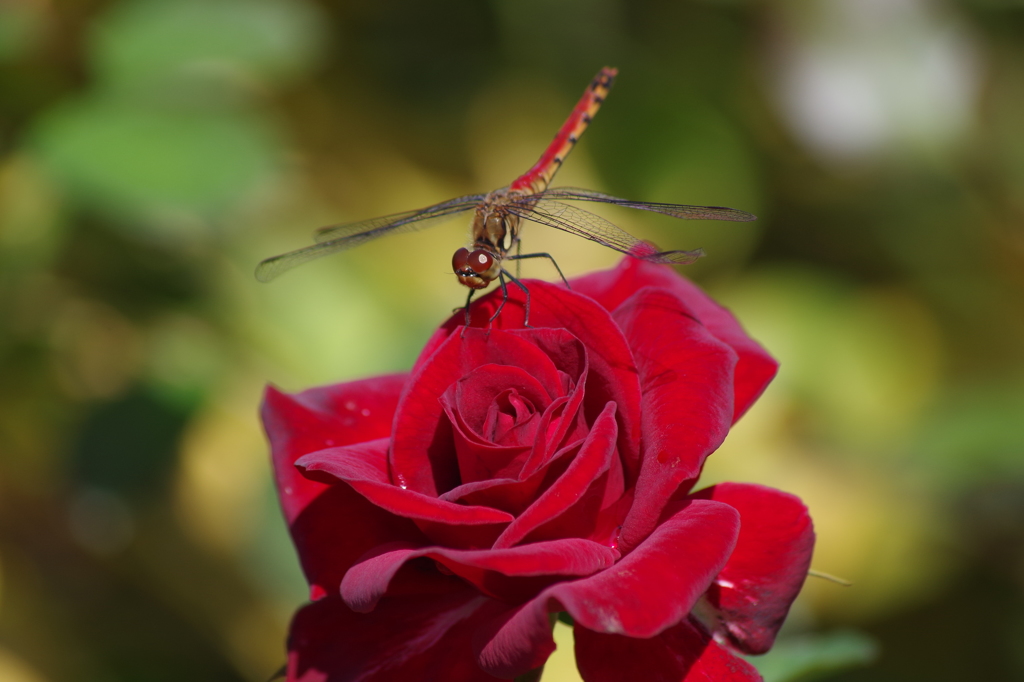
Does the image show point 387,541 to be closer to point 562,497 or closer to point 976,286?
point 562,497

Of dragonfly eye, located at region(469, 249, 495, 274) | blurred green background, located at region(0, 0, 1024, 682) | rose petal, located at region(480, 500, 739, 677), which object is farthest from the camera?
blurred green background, located at region(0, 0, 1024, 682)

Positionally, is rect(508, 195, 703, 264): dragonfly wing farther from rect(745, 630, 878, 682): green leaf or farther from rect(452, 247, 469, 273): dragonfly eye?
rect(745, 630, 878, 682): green leaf

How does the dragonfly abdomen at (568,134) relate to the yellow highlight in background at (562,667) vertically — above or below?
above

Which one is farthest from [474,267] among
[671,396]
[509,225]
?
[671,396]

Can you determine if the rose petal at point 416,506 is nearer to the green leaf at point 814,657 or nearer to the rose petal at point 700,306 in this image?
Answer: the rose petal at point 700,306

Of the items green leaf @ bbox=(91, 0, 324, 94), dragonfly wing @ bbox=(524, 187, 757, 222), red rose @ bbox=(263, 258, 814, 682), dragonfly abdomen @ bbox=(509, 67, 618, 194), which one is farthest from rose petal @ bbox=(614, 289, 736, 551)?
green leaf @ bbox=(91, 0, 324, 94)

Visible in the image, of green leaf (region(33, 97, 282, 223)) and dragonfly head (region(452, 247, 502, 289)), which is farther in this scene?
green leaf (region(33, 97, 282, 223))

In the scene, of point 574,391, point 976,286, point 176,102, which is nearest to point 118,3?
point 176,102

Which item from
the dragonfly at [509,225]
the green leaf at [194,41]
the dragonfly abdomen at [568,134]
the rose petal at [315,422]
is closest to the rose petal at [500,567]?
the rose petal at [315,422]
